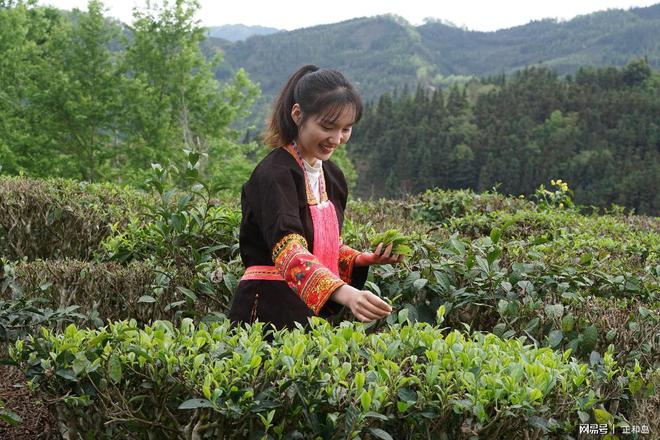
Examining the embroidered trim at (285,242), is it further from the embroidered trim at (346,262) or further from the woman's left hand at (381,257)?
the embroidered trim at (346,262)

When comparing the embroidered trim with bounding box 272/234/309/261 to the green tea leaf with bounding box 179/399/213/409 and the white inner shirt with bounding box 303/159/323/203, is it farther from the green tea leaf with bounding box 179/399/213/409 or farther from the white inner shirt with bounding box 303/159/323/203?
the green tea leaf with bounding box 179/399/213/409

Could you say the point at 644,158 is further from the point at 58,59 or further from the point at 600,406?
the point at 600,406

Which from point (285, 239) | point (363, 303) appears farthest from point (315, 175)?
point (363, 303)

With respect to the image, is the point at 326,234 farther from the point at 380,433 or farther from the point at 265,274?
the point at 380,433

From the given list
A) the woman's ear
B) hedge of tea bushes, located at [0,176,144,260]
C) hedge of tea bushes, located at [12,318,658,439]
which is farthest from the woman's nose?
hedge of tea bushes, located at [0,176,144,260]

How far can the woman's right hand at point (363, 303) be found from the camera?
227 centimetres

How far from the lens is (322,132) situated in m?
2.72

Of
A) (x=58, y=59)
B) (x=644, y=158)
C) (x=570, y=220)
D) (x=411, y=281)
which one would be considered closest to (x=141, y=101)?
(x=58, y=59)

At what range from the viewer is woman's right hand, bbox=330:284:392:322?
7.44 ft

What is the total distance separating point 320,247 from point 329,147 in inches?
15.4

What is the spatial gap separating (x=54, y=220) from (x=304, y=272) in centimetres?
371

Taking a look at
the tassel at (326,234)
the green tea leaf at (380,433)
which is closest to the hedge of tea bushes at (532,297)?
the tassel at (326,234)

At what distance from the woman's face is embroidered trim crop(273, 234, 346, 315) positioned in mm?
402

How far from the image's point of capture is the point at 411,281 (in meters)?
3.43
